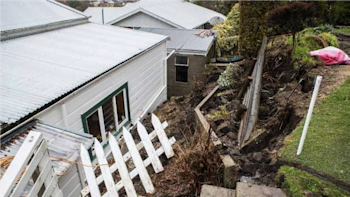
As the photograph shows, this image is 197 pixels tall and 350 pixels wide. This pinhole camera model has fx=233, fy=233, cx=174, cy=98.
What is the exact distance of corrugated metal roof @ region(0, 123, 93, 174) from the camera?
2893 millimetres

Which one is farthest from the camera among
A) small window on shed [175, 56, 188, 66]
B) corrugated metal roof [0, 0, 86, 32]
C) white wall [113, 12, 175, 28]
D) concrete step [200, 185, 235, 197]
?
white wall [113, 12, 175, 28]

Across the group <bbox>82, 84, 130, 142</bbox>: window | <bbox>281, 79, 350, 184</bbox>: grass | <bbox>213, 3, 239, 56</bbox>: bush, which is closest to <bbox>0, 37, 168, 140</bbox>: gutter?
<bbox>82, 84, 130, 142</bbox>: window

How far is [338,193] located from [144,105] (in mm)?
7150

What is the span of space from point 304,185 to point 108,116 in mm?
5198

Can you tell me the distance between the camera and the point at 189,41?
12602 millimetres

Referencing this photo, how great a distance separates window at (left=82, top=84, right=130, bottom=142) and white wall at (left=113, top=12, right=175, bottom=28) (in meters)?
11.6

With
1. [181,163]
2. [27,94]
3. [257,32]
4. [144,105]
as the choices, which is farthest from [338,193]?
[257,32]

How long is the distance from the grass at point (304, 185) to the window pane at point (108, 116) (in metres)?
4.76

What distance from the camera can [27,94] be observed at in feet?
12.8

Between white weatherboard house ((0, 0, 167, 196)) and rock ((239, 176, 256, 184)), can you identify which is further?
white weatherboard house ((0, 0, 167, 196))

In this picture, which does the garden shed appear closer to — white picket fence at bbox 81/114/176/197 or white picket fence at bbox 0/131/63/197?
white picket fence at bbox 81/114/176/197

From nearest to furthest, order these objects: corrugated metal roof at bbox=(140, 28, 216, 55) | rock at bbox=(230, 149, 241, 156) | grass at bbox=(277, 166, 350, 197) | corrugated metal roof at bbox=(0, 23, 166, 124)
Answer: grass at bbox=(277, 166, 350, 197) → rock at bbox=(230, 149, 241, 156) → corrugated metal roof at bbox=(0, 23, 166, 124) → corrugated metal roof at bbox=(140, 28, 216, 55)

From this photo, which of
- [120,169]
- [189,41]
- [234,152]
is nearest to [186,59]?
[189,41]

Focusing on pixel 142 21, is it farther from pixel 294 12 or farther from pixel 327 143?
pixel 327 143
